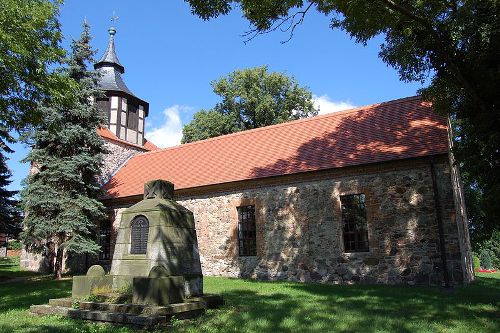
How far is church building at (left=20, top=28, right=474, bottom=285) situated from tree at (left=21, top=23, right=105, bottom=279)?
7.08 ft

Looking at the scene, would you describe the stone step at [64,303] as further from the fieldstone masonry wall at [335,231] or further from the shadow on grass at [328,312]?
the fieldstone masonry wall at [335,231]

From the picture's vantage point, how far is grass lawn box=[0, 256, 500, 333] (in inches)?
262

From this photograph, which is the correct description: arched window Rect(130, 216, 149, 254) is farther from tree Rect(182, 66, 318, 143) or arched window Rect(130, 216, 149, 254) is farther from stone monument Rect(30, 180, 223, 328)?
tree Rect(182, 66, 318, 143)

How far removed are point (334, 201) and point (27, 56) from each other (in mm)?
10141

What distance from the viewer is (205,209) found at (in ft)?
54.7

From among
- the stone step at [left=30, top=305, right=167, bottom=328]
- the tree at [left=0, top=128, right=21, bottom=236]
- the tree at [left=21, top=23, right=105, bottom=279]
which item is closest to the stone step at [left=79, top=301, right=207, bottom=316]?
the stone step at [left=30, top=305, right=167, bottom=328]

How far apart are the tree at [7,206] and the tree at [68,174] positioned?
6.36 feet

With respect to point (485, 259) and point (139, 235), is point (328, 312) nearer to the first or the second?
point (139, 235)

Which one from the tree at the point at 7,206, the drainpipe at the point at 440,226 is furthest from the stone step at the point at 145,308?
the tree at the point at 7,206

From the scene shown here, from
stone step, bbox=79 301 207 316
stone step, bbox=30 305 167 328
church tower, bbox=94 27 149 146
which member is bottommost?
stone step, bbox=30 305 167 328

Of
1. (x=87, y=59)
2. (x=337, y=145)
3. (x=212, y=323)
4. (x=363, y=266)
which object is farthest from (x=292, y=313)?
(x=87, y=59)

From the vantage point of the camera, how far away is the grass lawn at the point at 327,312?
664 centimetres

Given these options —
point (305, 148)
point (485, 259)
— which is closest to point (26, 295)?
point (305, 148)

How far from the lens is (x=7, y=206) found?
62.9 ft
